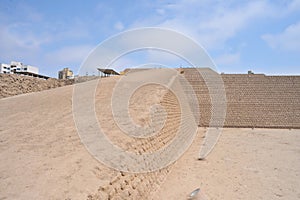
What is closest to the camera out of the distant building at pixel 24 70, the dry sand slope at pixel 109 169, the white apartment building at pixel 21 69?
the dry sand slope at pixel 109 169

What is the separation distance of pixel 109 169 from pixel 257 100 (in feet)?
42.2

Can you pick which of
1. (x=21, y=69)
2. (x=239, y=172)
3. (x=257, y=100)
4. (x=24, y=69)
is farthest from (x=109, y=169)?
(x=24, y=69)

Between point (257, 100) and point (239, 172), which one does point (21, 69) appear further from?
point (239, 172)

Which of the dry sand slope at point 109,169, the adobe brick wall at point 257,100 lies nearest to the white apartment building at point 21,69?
the adobe brick wall at point 257,100

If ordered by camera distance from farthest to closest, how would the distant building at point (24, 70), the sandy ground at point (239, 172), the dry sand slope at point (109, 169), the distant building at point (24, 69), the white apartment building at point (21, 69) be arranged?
the white apartment building at point (21, 69) → the distant building at point (24, 69) → the distant building at point (24, 70) → the sandy ground at point (239, 172) → the dry sand slope at point (109, 169)

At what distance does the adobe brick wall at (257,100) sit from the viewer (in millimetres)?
13914

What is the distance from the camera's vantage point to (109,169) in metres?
3.34

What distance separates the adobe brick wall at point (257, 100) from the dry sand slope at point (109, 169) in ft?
11.2

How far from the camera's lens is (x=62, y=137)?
4.39 metres

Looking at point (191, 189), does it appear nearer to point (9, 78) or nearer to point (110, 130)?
point (110, 130)

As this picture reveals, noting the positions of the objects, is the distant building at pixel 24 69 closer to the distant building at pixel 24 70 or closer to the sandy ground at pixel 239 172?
the distant building at pixel 24 70

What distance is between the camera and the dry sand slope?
9.13ft

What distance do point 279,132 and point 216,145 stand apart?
483 cm

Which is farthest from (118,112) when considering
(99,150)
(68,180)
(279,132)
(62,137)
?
(279,132)
